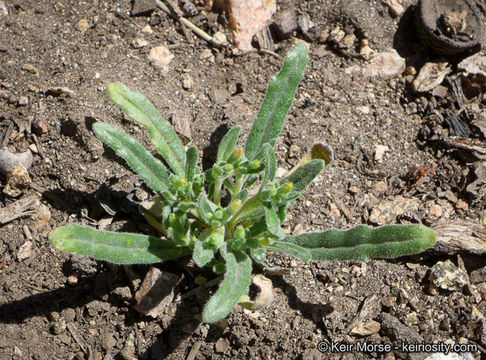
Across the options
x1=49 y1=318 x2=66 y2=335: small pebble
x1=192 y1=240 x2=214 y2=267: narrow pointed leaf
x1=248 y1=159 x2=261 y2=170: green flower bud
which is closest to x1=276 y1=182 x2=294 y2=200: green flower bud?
x1=248 y1=159 x2=261 y2=170: green flower bud

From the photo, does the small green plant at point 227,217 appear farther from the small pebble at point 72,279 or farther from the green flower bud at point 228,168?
the small pebble at point 72,279

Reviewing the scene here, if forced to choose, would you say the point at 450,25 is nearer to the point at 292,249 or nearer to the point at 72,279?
the point at 292,249

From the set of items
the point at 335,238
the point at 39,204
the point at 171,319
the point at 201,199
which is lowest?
the point at 171,319

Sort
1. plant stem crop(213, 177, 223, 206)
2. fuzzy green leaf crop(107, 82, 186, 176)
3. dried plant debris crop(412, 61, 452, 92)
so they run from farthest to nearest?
dried plant debris crop(412, 61, 452, 92)
fuzzy green leaf crop(107, 82, 186, 176)
plant stem crop(213, 177, 223, 206)

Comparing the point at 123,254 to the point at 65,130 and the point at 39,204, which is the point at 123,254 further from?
the point at 65,130

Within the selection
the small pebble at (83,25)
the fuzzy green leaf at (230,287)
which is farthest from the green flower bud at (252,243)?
the small pebble at (83,25)

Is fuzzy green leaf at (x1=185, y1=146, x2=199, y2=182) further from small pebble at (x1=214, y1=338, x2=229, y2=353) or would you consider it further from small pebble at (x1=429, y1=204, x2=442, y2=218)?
small pebble at (x1=429, y1=204, x2=442, y2=218)

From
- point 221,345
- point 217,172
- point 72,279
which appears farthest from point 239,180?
point 72,279

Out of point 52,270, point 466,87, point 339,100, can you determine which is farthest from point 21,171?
point 466,87
